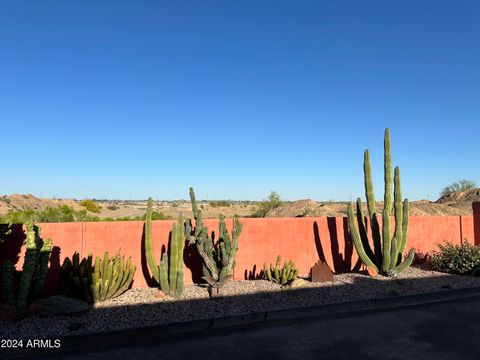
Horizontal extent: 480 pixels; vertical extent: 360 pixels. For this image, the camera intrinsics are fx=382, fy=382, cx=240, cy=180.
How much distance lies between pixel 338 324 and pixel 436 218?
30.3 feet

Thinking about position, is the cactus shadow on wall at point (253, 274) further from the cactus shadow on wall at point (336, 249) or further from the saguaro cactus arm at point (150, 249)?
the saguaro cactus arm at point (150, 249)

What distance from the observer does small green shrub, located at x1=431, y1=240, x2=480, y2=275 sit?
11.3 metres

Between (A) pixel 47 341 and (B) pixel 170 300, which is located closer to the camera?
(A) pixel 47 341

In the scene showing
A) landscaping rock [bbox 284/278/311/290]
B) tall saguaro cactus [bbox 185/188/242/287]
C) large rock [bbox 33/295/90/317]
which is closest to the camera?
large rock [bbox 33/295/90/317]

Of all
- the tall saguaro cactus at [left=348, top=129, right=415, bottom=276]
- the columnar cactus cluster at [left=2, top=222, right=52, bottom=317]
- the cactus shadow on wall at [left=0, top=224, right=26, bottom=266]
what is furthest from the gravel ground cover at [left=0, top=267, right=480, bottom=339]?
the cactus shadow on wall at [left=0, top=224, right=26, bottom=266]

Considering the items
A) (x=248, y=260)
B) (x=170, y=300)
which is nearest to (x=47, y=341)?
(x=170, y=300)

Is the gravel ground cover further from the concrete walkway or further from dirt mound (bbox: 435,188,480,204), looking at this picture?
dirt mound (bbox: 435,188,480,204)

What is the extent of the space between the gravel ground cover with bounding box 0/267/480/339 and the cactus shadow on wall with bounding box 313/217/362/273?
0.87 m

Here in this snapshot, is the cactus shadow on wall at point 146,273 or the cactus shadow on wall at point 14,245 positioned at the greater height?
the cactus shadow on wall at point 14,245

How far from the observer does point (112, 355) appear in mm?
5480

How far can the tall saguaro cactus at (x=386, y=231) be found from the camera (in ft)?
35.0

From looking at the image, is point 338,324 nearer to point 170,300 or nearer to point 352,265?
point 170,300

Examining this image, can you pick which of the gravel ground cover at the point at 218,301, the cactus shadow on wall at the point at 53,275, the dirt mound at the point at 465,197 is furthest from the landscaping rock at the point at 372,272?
the dirt mound at the point at 465,197

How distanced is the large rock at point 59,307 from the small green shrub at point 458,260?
1031 centimetres
